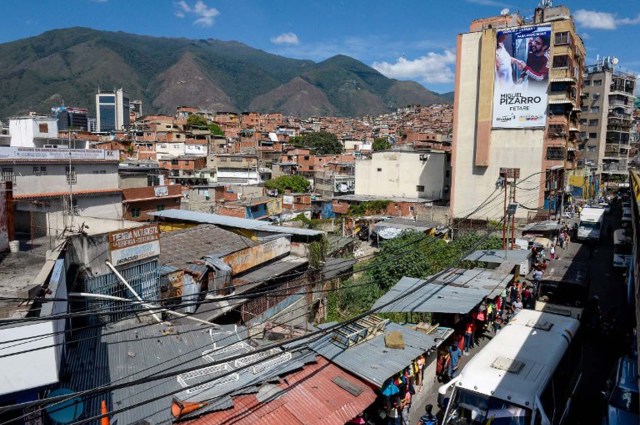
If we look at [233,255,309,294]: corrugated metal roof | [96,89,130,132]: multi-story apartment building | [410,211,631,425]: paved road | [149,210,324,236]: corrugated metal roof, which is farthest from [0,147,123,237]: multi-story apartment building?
[96,89,130,132]: multi-story apartment building

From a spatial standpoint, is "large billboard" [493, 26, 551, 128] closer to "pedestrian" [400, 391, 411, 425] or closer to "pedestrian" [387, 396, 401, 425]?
"pedestrian" [400, 391, 411, 425]

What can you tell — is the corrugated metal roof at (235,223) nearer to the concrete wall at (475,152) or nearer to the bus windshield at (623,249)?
the bus windshield at (623,249)

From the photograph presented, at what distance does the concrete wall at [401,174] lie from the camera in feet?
158

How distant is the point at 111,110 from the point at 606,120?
120801 millimetres

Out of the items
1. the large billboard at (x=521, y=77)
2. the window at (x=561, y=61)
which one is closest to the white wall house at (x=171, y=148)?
the large billboard at (x=521, y=77)

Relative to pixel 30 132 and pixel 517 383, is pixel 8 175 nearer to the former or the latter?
pixel 30 132

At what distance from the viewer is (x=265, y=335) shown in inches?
470

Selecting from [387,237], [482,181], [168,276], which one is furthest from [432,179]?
[168,276]

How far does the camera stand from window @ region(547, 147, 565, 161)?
128 ft

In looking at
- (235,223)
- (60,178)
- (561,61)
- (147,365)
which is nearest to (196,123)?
(60,178)

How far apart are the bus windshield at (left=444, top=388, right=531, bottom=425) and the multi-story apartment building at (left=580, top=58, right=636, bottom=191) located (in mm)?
68885

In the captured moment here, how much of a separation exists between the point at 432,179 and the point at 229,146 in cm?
4128

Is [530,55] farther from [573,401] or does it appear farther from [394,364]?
[394,364]

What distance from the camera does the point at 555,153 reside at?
3922 cm
